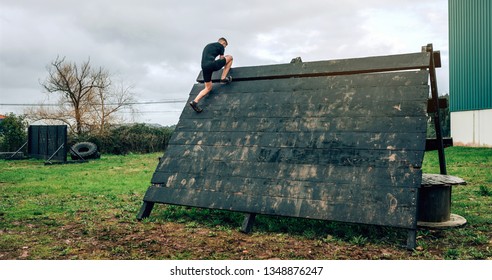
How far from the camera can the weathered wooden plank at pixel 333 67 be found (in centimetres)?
609

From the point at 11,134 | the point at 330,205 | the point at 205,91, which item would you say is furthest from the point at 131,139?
the point at 330,205

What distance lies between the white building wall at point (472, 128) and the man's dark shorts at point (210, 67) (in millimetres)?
20796

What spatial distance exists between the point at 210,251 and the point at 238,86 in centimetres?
337

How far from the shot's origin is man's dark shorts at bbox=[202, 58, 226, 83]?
734cm

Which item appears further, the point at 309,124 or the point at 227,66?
the point at 227,66

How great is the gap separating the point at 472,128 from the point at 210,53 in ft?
72.6

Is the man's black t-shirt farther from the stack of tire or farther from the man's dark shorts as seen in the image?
the stack of tire

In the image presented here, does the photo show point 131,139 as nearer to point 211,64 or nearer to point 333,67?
point 211,64

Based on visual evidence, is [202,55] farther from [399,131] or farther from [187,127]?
[399,131]

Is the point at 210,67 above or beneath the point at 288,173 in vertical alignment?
above

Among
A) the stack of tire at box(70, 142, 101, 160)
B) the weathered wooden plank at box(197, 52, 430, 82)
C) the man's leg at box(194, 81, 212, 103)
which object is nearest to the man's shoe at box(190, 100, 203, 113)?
the man's leg at box(194, 81, 212, 103)

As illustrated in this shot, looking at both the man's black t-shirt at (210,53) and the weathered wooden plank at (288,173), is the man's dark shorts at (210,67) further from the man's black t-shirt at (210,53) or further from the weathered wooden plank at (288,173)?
Result: the weathered wooden plank at (288,173)

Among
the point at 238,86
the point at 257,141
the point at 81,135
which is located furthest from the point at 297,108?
the point at 81,135

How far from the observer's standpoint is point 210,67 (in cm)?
734
